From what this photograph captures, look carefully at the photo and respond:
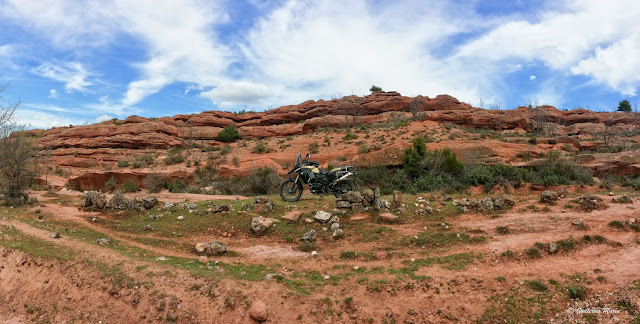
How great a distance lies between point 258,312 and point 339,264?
2.30 metres

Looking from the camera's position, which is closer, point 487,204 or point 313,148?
point 487,204

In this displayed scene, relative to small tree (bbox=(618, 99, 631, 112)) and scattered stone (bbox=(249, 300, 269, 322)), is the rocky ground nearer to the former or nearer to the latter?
scattered stone (bbox=(249, 300, 269, 322))

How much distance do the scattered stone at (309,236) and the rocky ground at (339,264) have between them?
0.12ft

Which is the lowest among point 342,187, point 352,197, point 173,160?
point 352,197

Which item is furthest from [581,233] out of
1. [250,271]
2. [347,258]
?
[250,271]

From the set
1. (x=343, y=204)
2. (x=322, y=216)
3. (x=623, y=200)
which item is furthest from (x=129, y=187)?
(x=623, y=200)

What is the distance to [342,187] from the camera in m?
10.8

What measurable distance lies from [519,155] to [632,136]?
2307 cm

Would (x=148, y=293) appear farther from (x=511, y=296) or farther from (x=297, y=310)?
(x=511, y=296)

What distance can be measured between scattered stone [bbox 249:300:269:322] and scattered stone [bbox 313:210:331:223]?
13.7ft

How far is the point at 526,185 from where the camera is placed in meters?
14.7

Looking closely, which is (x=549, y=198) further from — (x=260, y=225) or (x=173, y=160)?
(x=173, y=160)

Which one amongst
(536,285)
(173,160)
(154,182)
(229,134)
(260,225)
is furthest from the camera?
(229,134)

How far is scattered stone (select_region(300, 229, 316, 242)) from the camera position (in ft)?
25.7
